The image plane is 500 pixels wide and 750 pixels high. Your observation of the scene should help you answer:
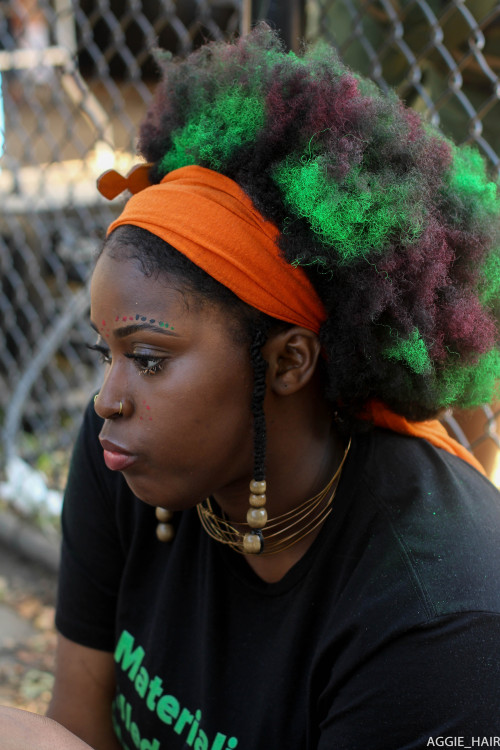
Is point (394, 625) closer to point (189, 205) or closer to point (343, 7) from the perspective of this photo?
point (189, 205)

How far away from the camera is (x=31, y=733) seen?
50.3 inches

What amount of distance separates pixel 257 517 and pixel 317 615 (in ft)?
0.68

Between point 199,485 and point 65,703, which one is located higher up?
point 199,485

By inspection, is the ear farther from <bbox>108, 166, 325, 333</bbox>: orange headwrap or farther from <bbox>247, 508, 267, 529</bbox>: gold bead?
<bbox>247, 508, 267, 529</bbox>: gold bead

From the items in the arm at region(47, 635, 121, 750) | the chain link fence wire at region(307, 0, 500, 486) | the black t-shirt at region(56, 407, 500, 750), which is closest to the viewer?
the black t-shirt at region(56, 407, 500, 750)

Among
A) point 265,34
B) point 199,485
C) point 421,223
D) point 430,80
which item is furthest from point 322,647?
point 430,80

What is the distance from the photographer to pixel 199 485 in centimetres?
138

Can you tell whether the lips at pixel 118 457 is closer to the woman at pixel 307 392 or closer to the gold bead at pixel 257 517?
the woman at pixel 307 392

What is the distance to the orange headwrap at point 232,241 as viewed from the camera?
1.29m

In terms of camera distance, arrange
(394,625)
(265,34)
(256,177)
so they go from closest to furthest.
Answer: (394,625)
(256,177)
(265,34)

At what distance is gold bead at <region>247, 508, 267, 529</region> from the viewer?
138 centimetres

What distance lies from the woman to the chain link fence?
51 centimetres

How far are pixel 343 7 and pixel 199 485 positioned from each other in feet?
5.42

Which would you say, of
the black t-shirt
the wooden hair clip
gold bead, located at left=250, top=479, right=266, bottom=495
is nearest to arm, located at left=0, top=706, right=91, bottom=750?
the black t-shirt
